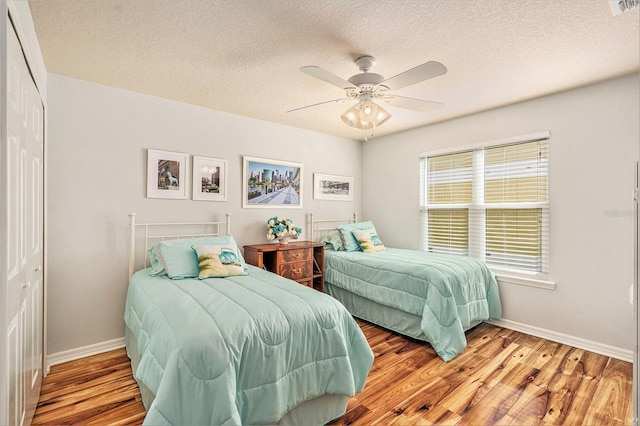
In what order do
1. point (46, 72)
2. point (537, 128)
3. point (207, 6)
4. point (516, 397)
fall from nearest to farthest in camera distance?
point (207, 6), point (516, 397), point (46, 72), point (537, 128)

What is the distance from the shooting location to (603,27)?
6.47 ft

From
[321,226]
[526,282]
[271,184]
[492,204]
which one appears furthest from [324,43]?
[526,282]

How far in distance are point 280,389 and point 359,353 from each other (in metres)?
0.61

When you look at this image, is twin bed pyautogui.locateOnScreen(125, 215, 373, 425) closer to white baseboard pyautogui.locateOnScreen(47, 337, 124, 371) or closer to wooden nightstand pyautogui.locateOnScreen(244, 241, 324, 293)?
white baseboard pyautogui.locateOnScreen(47, 337, 124, 371)

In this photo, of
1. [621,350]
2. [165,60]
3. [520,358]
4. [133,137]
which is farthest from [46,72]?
[621,350]

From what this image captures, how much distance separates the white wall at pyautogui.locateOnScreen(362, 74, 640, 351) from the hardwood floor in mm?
354

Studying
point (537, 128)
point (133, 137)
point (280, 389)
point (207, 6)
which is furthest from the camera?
point (537, 128)

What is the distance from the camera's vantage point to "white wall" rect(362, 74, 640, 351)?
2715mm

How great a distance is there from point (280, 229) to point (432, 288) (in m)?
1.86

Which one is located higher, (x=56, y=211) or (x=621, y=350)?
(x=56, y=211)

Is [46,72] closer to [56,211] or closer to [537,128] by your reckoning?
[56,211]

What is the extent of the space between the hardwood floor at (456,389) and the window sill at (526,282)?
1.86 feet

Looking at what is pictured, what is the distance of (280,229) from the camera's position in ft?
12.6

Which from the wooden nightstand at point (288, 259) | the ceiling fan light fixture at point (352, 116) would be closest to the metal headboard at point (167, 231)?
the wooden nightstand at point (288, 259)
